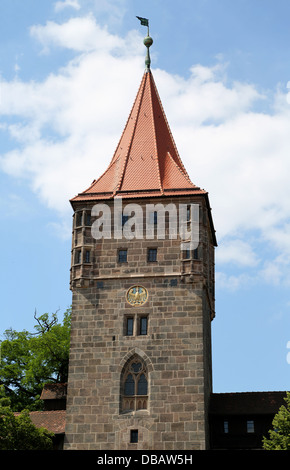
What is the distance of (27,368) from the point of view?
2060 inches

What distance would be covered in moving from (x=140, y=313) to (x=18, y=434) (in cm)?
865

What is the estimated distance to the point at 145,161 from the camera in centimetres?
4738

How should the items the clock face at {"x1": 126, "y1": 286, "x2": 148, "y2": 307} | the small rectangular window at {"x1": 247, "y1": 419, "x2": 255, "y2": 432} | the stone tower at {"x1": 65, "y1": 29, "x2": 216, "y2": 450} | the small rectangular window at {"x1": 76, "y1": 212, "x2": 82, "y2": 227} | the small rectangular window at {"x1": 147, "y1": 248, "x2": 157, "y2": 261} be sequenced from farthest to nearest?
1. the small rectangular window at {"x1": 76, "y1": 212, "x2": 82, "y2": 227}
2. the small rectangular window at {"x1": 147, "y1": 248, "x2": 157, "y2": 261}
3. the clock face at {"x1": 126, "y1": 286, "x2": 148, "y2": 307}
4. the small rectangular window at {"x1": 247, "y1": 419, "x2": 255, "y2": 432}
5. the stone tower at {"x1": 65, "y1": 29, "x2": 216, "y2": 450}

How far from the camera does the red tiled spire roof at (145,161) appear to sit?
4550 centimetres

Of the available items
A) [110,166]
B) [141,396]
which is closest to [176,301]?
[141,396]

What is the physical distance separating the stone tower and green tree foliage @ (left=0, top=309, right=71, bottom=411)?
29.5 feet

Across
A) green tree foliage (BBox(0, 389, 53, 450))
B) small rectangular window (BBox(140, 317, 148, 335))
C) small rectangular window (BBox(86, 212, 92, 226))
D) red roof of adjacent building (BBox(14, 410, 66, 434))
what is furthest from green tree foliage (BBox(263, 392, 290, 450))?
small rectangular window (BBox(86, 212, 92, 226))

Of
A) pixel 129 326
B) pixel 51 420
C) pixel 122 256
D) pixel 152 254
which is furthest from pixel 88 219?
pixel 51 420

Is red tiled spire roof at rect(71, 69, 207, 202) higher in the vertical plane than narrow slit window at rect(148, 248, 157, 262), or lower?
higher

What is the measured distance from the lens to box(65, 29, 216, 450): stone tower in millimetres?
40688

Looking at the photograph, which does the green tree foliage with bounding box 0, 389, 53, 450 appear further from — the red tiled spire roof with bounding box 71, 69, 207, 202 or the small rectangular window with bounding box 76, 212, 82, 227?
the red tiled spire roof with bounding box 71, 69, 207, 202

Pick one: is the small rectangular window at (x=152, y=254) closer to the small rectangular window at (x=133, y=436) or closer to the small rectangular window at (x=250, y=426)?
the small rectangular window at (x=133, y=436)

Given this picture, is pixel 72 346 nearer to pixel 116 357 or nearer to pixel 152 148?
pixel 116 357

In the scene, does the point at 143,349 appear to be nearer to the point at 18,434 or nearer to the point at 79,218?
the point at 18,434
